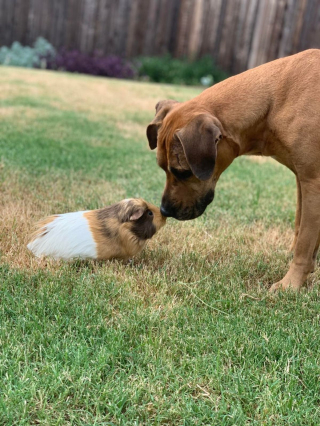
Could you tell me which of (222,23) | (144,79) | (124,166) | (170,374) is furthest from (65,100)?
(170,374)

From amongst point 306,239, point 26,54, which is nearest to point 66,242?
point 306,239

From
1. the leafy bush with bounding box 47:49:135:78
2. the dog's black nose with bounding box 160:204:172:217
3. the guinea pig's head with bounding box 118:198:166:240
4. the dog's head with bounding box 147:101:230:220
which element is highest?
the dog's head with bounding box 147:101:230:220

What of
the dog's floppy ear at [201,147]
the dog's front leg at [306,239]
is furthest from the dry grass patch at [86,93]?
the dog's front leg at [306,239]

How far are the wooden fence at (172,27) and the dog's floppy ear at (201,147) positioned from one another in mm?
13382

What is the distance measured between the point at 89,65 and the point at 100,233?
13953 millimetres

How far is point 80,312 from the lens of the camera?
9.77 feet

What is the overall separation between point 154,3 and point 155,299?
608 inches

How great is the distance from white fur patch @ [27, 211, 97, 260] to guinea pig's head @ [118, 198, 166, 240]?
314 millimetres

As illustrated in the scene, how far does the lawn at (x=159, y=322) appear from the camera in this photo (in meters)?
2.26

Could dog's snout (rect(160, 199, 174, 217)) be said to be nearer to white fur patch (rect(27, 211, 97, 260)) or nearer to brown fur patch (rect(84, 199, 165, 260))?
brown fur patch (rect(84, 199, 165, 260))

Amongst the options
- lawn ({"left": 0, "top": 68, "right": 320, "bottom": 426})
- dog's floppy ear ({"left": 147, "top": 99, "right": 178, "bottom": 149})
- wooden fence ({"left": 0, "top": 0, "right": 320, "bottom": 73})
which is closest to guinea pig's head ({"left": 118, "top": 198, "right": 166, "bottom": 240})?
lawn ({"left": 0, "top": 68, "right": 320, "bottom": 426})

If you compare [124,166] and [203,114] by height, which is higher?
[203,114]

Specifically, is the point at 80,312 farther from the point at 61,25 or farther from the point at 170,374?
the point at 61,25

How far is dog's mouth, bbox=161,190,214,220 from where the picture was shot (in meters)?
3.76
